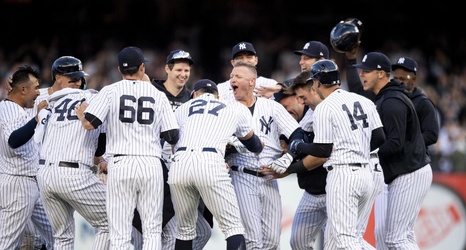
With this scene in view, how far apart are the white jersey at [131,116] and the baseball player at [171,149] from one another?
841mm

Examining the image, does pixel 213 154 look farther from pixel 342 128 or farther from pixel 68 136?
pixel 68 136

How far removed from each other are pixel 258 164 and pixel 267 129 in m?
0.43

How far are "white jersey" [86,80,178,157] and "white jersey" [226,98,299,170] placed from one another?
1.15m

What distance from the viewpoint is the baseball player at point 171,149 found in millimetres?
10055

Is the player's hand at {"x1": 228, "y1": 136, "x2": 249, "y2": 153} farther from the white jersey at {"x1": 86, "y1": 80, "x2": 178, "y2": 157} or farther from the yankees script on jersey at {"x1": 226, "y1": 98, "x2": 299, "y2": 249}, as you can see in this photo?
the white jersey at {"x1": 86, "y1": 80, "x2": 178, "y2": 157}

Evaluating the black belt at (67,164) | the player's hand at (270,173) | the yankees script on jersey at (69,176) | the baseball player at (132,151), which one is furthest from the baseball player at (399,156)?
the black belt at (67,164)

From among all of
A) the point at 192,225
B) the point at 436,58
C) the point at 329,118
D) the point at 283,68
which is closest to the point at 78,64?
the point at 192,225

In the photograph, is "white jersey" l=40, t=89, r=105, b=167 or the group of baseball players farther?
"white jersey" l=40, t=89, r=105, b=167

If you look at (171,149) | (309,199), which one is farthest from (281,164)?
(171,149)

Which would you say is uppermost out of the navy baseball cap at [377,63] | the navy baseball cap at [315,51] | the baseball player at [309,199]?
the navy baseball cap at [315,51]

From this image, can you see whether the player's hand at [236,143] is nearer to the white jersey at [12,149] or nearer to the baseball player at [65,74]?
the baseball player at [65,74]

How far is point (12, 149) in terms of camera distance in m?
10.2

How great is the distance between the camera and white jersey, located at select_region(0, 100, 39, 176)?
33.5ft

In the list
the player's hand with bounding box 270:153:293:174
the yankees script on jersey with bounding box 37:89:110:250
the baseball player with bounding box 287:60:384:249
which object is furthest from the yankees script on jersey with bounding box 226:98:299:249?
the yankees script on jersey with bounding box 37:89:110:250
